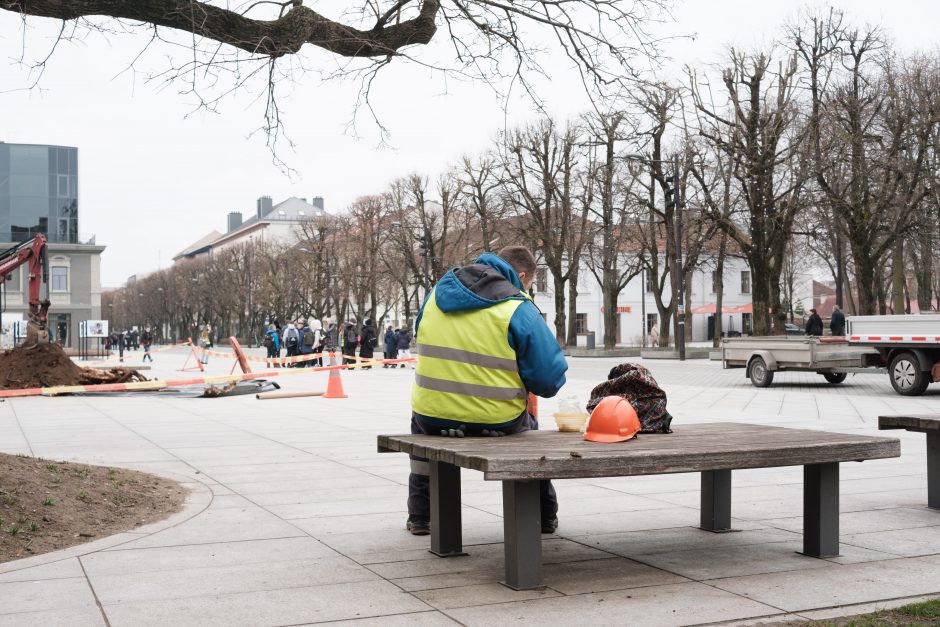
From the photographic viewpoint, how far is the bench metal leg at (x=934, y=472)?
711 centimetres

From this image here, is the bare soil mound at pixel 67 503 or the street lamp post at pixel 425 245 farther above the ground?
the street lamp post at pixel 425 245

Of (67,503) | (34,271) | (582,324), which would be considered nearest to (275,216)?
(582,324)

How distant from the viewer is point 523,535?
16.0 feet

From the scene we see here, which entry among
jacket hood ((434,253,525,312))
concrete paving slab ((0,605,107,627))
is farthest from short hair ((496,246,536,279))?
concrete paving slab ((0,605,107,627))

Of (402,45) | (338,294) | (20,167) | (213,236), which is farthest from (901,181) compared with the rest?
(213,236)

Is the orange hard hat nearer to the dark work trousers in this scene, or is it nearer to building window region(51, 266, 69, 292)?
the dark work trousers

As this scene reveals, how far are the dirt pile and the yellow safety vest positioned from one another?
1942 cm

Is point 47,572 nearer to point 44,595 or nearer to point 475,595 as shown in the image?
point 44,595

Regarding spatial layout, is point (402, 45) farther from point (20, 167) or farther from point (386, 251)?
point (20, 167)

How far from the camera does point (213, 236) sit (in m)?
200

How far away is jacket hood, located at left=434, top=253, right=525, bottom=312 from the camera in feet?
17.9

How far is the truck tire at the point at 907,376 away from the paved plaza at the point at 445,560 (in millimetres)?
8131

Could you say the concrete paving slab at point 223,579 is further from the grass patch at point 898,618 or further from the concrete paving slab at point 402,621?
the grass patch at point 898,618

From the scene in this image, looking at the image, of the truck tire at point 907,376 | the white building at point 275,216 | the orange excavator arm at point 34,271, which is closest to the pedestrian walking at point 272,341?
the orange excavator arm at point 34,271
